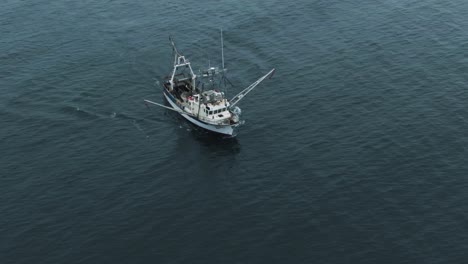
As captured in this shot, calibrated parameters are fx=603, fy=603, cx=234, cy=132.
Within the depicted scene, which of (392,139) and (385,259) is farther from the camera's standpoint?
(392,139)

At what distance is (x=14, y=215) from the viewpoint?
16112 centimetres

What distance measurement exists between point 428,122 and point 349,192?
4755 centimetres

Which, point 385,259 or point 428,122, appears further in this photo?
point 428,122

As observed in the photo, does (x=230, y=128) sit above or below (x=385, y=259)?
above

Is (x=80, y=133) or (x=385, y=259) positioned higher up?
(x=80, y=133)

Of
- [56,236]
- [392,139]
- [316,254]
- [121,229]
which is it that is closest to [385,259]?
[316,254]

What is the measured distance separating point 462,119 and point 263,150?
6605 centimetres

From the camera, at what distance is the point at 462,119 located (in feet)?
639

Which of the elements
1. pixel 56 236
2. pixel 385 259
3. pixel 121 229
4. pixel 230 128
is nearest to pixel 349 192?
pixel 385 259

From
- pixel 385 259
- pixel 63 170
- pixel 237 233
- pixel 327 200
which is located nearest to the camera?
pixel 385 259

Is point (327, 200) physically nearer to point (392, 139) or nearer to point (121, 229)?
point (392, 139)

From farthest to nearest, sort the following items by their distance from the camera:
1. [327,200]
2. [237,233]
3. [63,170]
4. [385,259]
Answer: [63,170], [327,200], [237,233], [385,259]

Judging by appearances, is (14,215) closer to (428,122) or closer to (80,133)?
(80,133)

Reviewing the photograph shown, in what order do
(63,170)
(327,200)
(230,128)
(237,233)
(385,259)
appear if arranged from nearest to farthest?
(385,259) < (237,233) < (327,200) < (63,170) < (230,128)
